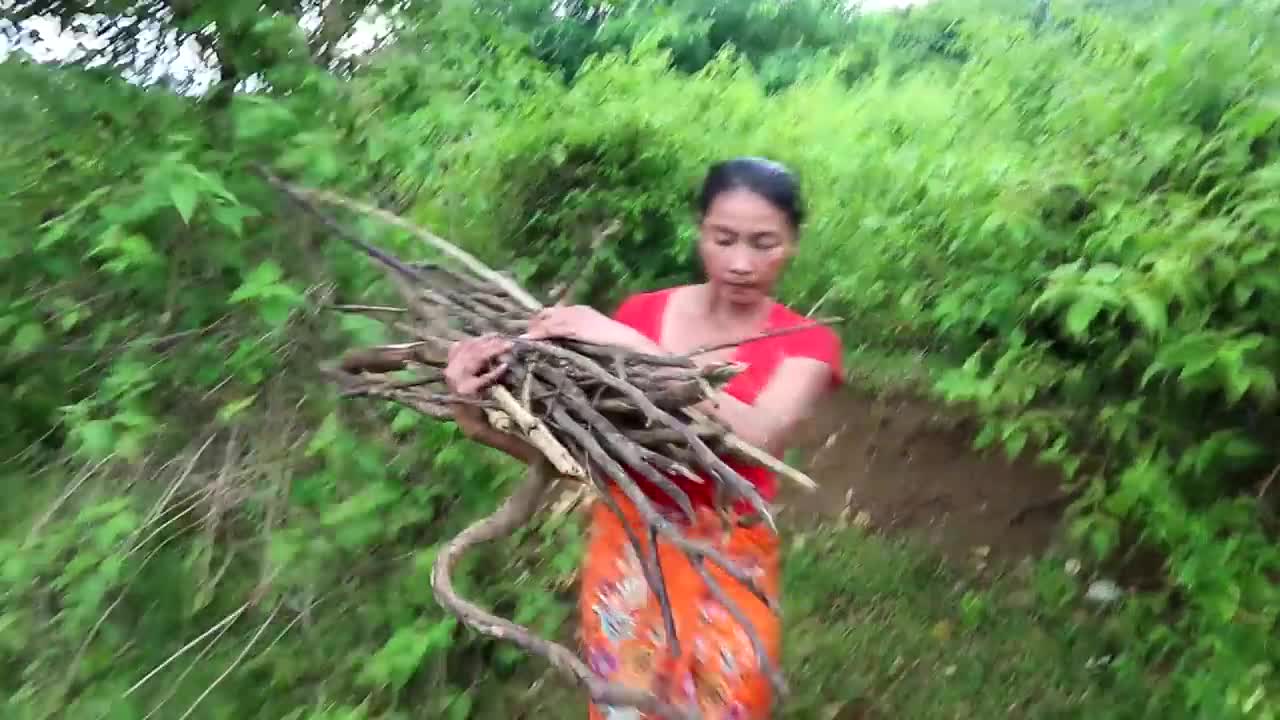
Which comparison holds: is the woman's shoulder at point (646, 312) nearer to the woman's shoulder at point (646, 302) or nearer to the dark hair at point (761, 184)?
the woman's shoulder at point (646, 302)

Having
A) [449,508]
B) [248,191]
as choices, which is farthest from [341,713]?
[248,191]

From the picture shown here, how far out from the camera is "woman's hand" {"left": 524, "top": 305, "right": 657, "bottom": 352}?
4.91 ft

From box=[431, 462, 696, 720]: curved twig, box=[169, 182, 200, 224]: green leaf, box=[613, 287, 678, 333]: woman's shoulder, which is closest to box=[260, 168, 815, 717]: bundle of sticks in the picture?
box=[431, 462, 696, 720]: curved twig

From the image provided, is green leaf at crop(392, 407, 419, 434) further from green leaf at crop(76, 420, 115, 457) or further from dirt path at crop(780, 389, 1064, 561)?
dirt path at crop(780, 389, 1064, 561)

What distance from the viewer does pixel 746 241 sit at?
1.66 meters

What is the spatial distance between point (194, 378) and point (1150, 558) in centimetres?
271

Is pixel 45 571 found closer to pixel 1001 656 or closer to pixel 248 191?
pixel 248 191

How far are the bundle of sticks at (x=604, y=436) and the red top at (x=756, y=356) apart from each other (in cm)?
4

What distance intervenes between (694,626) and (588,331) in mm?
525

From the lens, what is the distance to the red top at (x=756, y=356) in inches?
59.4

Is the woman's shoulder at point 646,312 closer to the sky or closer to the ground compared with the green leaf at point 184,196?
closer to the ground

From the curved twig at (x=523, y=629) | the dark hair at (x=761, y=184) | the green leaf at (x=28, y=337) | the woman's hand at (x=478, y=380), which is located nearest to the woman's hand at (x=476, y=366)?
the woman's hand at (x=478, y=380)

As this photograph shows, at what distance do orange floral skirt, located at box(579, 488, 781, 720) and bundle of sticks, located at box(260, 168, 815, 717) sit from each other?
6cm

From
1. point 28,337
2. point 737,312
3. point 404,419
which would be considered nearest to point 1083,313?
point 737,312
